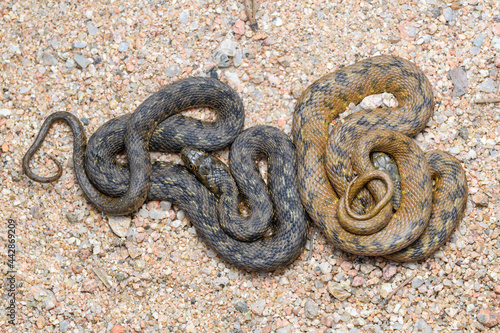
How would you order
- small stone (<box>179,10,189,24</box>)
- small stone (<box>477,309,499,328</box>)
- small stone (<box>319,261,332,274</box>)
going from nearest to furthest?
small stone (<box>477,309,499,328</box>)
small stone (<box>319,261,332,274</box>)
small stone (<box>179,10,189,24</box>)

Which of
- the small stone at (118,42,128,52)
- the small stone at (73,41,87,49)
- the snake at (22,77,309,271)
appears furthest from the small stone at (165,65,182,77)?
the small stone at (73,41,87,49)

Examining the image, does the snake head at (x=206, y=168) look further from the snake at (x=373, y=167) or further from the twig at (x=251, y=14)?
the twig at (x=251, y=14)

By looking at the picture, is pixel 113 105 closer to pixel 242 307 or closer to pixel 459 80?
pixel 242 307

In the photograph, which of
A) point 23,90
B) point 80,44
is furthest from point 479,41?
point 23,90

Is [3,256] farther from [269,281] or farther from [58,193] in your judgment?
[269,281]

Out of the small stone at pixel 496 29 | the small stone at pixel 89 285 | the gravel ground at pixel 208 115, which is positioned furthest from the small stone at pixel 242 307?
the small stone at pixel 496 29

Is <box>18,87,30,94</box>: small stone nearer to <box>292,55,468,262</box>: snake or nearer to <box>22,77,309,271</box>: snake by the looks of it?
<box>22,77,309,271</box>: snake

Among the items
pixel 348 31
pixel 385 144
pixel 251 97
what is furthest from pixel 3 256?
pixel 348 31
